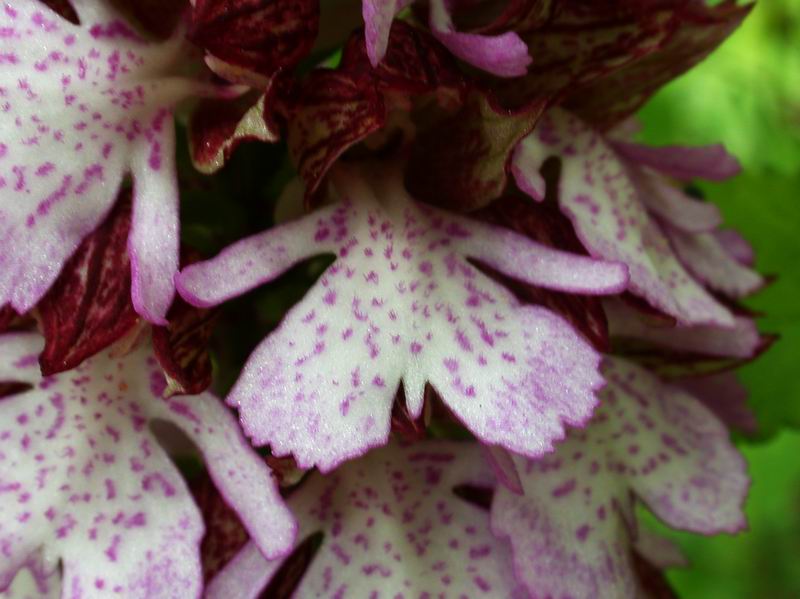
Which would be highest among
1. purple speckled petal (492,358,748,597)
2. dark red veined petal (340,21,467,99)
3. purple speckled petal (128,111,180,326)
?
dark red veined petal (340,21,467,99)

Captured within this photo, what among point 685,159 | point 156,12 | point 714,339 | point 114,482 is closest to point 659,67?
point 685,159

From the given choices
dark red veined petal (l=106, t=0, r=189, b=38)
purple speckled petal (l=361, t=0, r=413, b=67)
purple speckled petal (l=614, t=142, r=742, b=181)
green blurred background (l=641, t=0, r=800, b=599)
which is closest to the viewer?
purple speckled petal (l=361, t=0, r=413, b=67)

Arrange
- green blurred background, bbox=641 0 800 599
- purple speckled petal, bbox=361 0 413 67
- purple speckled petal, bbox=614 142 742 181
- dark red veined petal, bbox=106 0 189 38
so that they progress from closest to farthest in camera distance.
A: purple speckled petal, bbox=361 0 413 67 → dark red veined petal, bbox=106 0 189 38 → purple speckled petal, bbox=614 142 742 181 → green blurred background, bbox=641 0 800 599

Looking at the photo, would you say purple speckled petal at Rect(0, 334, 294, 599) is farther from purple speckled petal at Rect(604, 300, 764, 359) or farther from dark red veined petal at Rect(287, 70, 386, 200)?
purple speckled petal at Rect(604, 300, 764, 359)

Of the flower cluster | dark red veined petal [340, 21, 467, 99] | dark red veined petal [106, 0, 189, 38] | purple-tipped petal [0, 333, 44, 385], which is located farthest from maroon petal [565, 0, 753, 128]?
purple-tipped petal [0, 333, 44, 385]

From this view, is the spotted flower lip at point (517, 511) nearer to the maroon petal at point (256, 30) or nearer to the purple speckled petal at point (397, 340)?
the purple speckled petal at point (397, 340)

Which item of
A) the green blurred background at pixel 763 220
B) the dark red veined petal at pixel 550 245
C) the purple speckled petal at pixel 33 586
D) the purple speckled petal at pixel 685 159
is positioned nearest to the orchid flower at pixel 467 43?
the dark red veined petal at pixel 550 245

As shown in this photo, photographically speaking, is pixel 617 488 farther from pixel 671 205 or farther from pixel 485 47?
pixel 485 47
